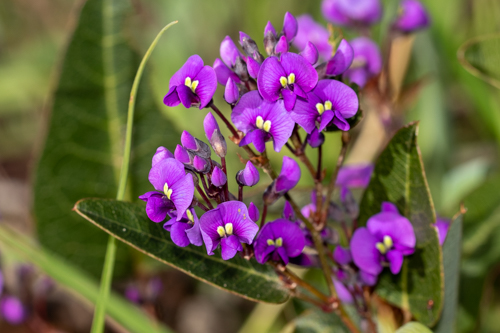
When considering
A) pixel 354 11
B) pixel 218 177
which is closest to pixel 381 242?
pixel 218 177

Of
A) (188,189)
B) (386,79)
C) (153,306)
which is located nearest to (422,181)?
(188,189)

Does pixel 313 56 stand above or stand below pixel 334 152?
above

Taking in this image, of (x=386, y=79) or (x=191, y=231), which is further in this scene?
(x=386, y=79)

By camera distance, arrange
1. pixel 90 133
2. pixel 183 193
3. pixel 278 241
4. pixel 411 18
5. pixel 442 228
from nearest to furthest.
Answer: pixel 183 193, pixel 278 241, pixel 442 228, pixel 90 133, pixel 411 18

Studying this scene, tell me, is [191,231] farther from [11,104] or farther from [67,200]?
[11,104]

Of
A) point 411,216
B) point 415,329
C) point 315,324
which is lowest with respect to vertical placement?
point 315,324

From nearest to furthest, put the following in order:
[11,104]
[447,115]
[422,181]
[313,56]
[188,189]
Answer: [188,189] < [313,56] < [422,181] < [447,115] < [11,104]

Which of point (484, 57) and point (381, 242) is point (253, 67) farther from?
point (484, 57)
